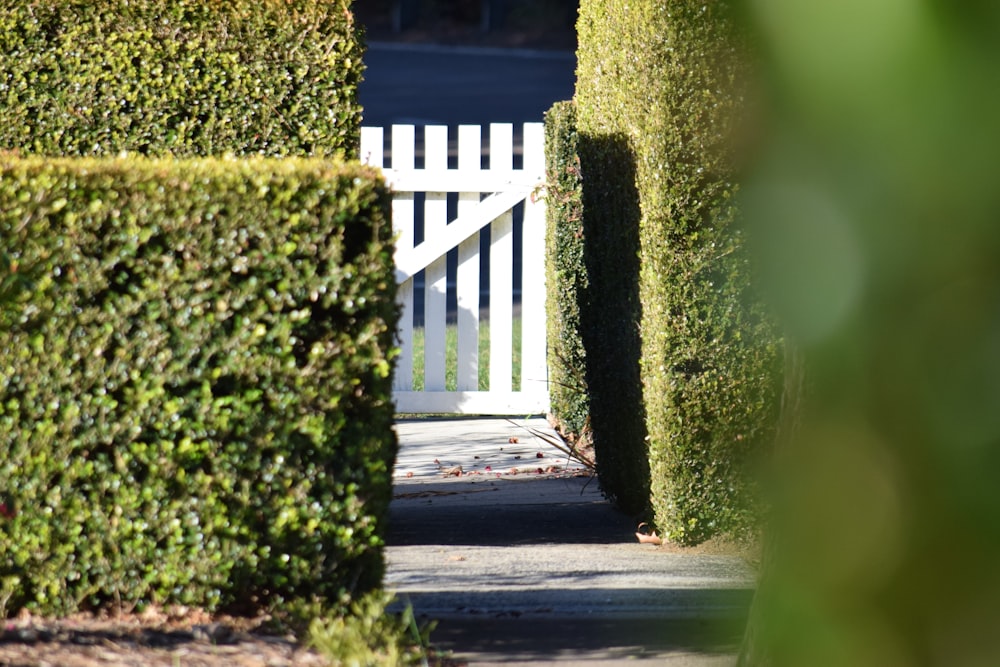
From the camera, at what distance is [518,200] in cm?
759

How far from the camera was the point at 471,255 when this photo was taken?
7660mm

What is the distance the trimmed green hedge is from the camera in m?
6.61

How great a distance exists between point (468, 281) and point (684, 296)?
344 centimetres

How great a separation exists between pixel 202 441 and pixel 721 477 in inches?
90.6

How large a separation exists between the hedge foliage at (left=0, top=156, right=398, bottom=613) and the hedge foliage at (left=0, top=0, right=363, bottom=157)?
1503mm

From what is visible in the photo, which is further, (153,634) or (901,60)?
(153,634)

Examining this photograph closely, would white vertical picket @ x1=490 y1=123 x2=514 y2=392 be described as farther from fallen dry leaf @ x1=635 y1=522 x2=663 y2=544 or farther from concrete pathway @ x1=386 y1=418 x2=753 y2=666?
fallen dry leaf @ x1=635 y1=522 x2=663 y2=544

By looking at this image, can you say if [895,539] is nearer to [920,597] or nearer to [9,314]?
[920,597]

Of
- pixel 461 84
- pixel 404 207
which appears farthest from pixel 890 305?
pixel 461 84

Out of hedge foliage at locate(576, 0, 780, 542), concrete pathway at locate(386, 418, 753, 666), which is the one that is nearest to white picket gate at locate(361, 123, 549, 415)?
concrete pathway at locate(386, 418, 753, 666)

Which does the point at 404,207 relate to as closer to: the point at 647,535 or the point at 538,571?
the point at 647,535

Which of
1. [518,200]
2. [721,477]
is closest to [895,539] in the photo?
[721,477]

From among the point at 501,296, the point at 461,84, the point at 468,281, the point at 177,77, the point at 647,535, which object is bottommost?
the point at 647,535

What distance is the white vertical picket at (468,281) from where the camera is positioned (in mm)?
7562
